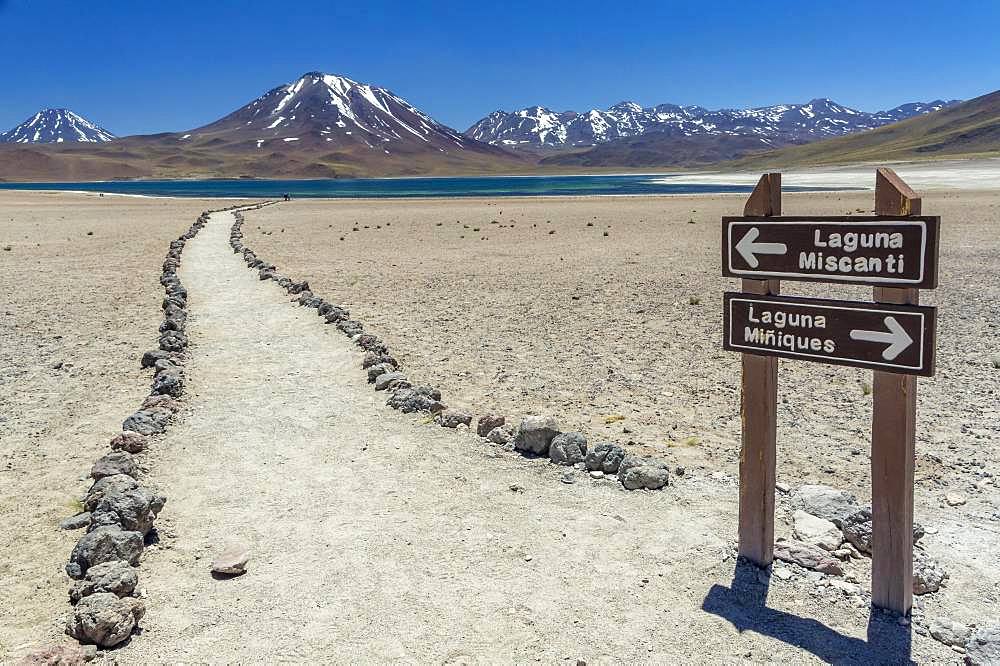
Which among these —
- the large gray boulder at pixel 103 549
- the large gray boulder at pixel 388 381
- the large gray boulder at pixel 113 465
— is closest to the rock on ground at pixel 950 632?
the large gray boulder at pixel 103 549

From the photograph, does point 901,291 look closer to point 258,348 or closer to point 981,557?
point 981,557

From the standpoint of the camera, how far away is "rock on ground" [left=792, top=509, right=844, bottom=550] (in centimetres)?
482

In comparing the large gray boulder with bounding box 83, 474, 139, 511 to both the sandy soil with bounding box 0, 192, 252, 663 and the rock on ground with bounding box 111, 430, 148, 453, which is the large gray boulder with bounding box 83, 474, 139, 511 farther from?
the rock on ground with bounding box 111, 430, 148, 453

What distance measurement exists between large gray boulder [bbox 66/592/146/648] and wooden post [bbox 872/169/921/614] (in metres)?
3.98

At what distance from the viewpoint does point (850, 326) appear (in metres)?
4.03

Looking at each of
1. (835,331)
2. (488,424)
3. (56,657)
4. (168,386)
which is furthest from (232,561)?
(168,386)

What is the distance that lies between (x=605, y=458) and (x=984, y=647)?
2881 millimetres

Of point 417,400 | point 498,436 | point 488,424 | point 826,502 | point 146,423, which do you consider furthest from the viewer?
point 417,400

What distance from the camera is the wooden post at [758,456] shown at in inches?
180

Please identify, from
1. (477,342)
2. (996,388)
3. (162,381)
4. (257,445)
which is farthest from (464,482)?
(996,388)

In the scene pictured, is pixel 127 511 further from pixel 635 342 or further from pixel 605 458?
pixel 635 342

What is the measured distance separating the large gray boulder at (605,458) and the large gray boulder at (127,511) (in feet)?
10.5

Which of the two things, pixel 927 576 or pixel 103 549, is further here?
pixel 103 549

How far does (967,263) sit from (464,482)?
1545 cm
